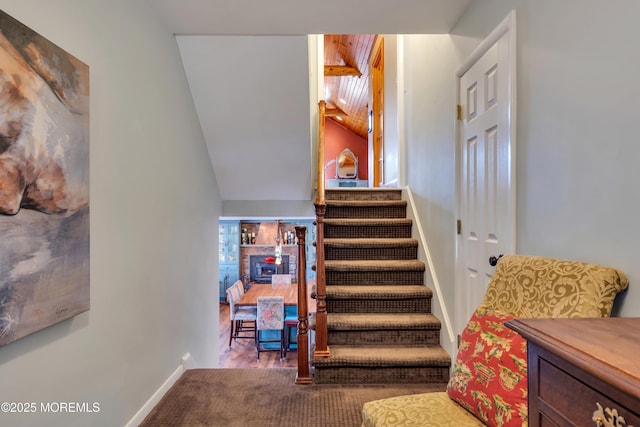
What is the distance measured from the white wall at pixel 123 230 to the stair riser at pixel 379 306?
1157mm

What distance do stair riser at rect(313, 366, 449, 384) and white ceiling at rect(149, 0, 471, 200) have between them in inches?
77.8

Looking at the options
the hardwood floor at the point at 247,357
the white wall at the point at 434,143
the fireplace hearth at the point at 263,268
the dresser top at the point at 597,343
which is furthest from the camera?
the fireplace hearth at the point at 263,268

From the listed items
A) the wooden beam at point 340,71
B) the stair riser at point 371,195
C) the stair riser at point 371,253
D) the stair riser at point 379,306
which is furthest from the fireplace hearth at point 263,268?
the stair riser at point 379,306

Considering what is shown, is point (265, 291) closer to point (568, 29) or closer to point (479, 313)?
point (479, 313)

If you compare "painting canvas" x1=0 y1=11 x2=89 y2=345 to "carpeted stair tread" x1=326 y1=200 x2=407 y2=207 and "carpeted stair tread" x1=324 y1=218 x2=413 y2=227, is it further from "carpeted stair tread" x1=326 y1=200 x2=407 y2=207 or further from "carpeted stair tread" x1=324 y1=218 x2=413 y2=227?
"carpeted stair tread" x1=326 y1=200 x2=407 y2=207

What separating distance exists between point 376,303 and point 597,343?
1.95 metres

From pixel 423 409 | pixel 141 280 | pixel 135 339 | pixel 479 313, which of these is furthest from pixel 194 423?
pixel 479 313

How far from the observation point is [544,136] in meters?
1.26

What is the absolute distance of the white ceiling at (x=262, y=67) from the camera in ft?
6.43

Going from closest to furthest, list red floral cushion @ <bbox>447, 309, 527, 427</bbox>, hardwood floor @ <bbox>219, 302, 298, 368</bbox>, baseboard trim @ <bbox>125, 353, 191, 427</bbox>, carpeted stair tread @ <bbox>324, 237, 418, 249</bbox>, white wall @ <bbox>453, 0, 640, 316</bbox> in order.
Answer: white wall @ <bbox>453, 0, 640, 316</bbox>
red floral cushion @ <bbox>447, 309, 527, 427</bbox>
baseboard trim @ <bbox>125, 353, 191, 427</bbox>
carpeted stair tread @ <bbox>324, 237, 418, 249</bbox>
hardwood floor @ <bbox>219, 302, 298, 368</bbox>

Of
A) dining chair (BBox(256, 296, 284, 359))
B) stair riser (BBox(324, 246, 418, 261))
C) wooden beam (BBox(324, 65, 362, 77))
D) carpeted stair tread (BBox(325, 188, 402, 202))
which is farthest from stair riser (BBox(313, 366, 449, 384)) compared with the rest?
wooden beam (BBox(324, 65, 362, 77))

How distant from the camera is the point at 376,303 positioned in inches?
99.0

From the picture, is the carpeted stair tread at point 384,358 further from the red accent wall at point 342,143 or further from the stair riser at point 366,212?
the red accent wall at point 342,143

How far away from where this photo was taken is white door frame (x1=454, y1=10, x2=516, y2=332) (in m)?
1.44
